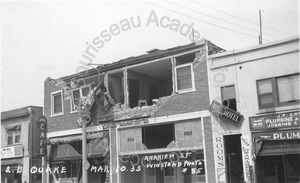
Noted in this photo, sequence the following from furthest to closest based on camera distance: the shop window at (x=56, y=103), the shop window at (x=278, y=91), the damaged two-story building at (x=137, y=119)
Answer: the shop window at (x=56, y=103) < the damaged two-story building at (x=137, y=119) < the shop window at (x=278, y=91)

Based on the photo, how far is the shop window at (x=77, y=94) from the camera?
25798 millimetres

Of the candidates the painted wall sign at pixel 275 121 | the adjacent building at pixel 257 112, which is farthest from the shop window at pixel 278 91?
the painted wall sign at pixel 275 121

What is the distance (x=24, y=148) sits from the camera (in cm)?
2841

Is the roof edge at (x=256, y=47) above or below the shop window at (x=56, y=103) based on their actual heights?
above

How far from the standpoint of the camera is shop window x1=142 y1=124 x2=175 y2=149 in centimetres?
2269

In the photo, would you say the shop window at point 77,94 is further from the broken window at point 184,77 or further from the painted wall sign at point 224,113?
the painted wall sign at point 224,113

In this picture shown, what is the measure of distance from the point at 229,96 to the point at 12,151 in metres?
19.5

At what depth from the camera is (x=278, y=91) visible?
17.5m

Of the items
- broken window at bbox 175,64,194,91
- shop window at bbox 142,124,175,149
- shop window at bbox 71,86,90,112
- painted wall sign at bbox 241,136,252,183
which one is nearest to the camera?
painted wall sign at bbox 241,136,252,183

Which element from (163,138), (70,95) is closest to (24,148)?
(70,95)

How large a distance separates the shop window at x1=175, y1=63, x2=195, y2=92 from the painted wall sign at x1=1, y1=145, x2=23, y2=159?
1523 centimetres

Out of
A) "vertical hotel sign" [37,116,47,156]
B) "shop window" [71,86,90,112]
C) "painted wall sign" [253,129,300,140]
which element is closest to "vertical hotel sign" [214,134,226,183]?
"painted wall sign" [253,129,300,140]

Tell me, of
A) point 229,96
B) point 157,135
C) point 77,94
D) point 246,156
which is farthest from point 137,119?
point 246,156

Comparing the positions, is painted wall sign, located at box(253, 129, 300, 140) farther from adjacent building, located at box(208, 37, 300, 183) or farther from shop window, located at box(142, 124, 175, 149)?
shop window, located at box(142, 124, 175, 149)
